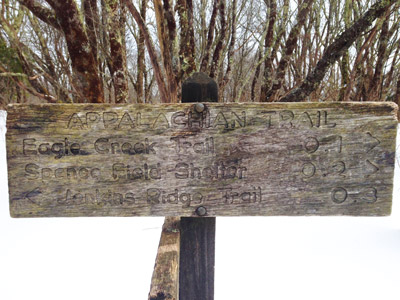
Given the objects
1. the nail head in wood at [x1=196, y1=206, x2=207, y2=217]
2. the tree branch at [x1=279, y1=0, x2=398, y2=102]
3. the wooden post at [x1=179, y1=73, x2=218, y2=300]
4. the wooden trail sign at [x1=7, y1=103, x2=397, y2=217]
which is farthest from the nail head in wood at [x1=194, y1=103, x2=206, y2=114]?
the tree branch at [x1=279, y1=0, x2=398, y2=102]

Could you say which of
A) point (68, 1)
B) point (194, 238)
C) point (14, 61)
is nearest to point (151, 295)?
point (194, 238)

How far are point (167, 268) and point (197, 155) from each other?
390mm

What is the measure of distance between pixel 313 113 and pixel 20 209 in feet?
3.37

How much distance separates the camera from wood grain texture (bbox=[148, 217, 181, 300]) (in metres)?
0.84

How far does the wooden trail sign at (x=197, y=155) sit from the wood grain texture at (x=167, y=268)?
222 millimetres

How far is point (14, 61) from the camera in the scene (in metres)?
5.39

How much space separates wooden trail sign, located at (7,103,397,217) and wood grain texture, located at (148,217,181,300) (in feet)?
0.73

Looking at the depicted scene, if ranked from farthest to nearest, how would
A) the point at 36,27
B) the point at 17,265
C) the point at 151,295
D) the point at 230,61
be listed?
the point at 36,27 → the point at 230,61 → the point at 17,265 → the point at 151,295

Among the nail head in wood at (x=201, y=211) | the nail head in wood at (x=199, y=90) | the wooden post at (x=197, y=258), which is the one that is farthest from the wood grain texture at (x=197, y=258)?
the nail head in wood at (x=199, y=90)

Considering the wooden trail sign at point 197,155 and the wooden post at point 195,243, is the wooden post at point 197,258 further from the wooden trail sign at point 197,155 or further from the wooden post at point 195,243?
the wooden trail sign at point 197,155

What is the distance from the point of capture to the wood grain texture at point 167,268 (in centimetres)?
84

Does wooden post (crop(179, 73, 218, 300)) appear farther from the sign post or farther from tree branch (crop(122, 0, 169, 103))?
tree branch (crop(122, 0, 169, 103))

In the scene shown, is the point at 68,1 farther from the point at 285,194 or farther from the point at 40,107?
the point at 285,194

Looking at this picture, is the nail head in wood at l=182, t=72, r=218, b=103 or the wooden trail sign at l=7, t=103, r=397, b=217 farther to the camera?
the nail head in wood at l=182, t=72, r=218, b=103
